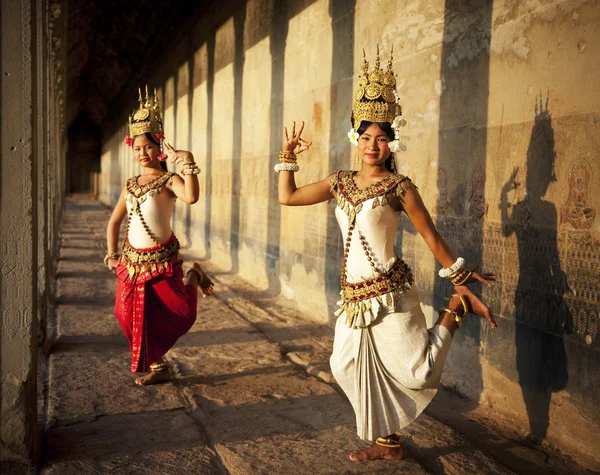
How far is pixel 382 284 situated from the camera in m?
3.14

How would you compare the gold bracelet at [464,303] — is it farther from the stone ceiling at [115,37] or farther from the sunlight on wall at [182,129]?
the stone ceiling at [115,37]

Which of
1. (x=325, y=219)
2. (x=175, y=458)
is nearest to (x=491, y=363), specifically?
(x=175, y=458)

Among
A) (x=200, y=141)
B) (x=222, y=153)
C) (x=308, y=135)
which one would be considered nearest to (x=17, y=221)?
(x=308, y=135)

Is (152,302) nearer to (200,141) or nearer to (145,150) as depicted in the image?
(145,150)

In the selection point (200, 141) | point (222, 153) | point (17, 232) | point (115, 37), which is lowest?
point (17, 232)

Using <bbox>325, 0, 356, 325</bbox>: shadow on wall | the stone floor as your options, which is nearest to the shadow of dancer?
the stone floor

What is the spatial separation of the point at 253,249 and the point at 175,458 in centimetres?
620

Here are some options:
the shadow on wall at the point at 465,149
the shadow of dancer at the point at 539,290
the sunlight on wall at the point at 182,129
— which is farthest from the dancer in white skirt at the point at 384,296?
the sunlight on wall at the point at 182,129

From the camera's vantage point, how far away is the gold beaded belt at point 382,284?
3137 millimetres

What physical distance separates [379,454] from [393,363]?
0.53 meters

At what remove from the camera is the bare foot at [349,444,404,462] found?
3.28 metres

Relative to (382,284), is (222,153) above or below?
above

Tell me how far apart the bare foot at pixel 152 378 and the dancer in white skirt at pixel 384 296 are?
1.76m

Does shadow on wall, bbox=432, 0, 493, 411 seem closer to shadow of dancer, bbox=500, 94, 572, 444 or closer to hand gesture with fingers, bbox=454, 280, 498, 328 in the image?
shadow of dancer, bbox=500, 94, 572, 444
